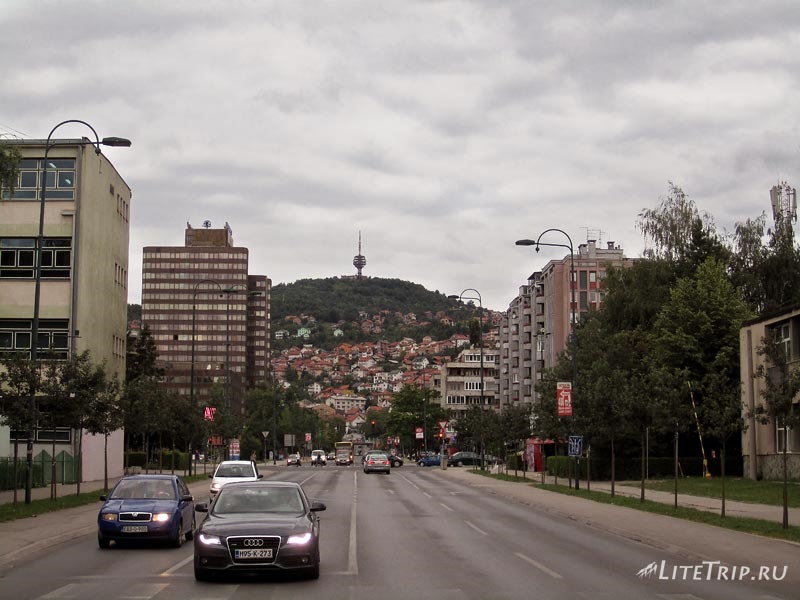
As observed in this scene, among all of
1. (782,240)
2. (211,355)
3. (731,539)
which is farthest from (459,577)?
(211,355)

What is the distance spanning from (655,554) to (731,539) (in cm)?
308

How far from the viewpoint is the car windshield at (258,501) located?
49.4ft

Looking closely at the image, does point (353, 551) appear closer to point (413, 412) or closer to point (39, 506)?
point (39, 506)

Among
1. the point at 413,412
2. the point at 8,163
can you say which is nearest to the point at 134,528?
the point at 8,163

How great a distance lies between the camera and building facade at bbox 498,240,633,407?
351ft

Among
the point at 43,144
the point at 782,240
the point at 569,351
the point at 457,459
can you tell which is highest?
the point at 43,144

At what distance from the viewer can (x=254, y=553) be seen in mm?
13742

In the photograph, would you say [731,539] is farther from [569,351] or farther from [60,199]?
[569,351]

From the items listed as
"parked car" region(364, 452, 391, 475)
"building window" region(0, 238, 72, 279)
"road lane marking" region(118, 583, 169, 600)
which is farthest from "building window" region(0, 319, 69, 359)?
"road lane marking" region(118, 583, 169, 600)

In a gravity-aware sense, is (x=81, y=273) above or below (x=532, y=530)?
above

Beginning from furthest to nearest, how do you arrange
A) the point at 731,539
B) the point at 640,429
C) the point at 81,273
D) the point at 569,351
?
the point at 569,351 → the point at 81,273 → the point at 640,429 → the point at 731,539

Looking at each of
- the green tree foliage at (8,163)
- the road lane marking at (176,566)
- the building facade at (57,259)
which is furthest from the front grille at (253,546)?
the building facade at (57,259)

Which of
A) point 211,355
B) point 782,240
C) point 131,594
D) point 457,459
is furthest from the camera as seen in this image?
point 211,355

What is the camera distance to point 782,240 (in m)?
63.4
